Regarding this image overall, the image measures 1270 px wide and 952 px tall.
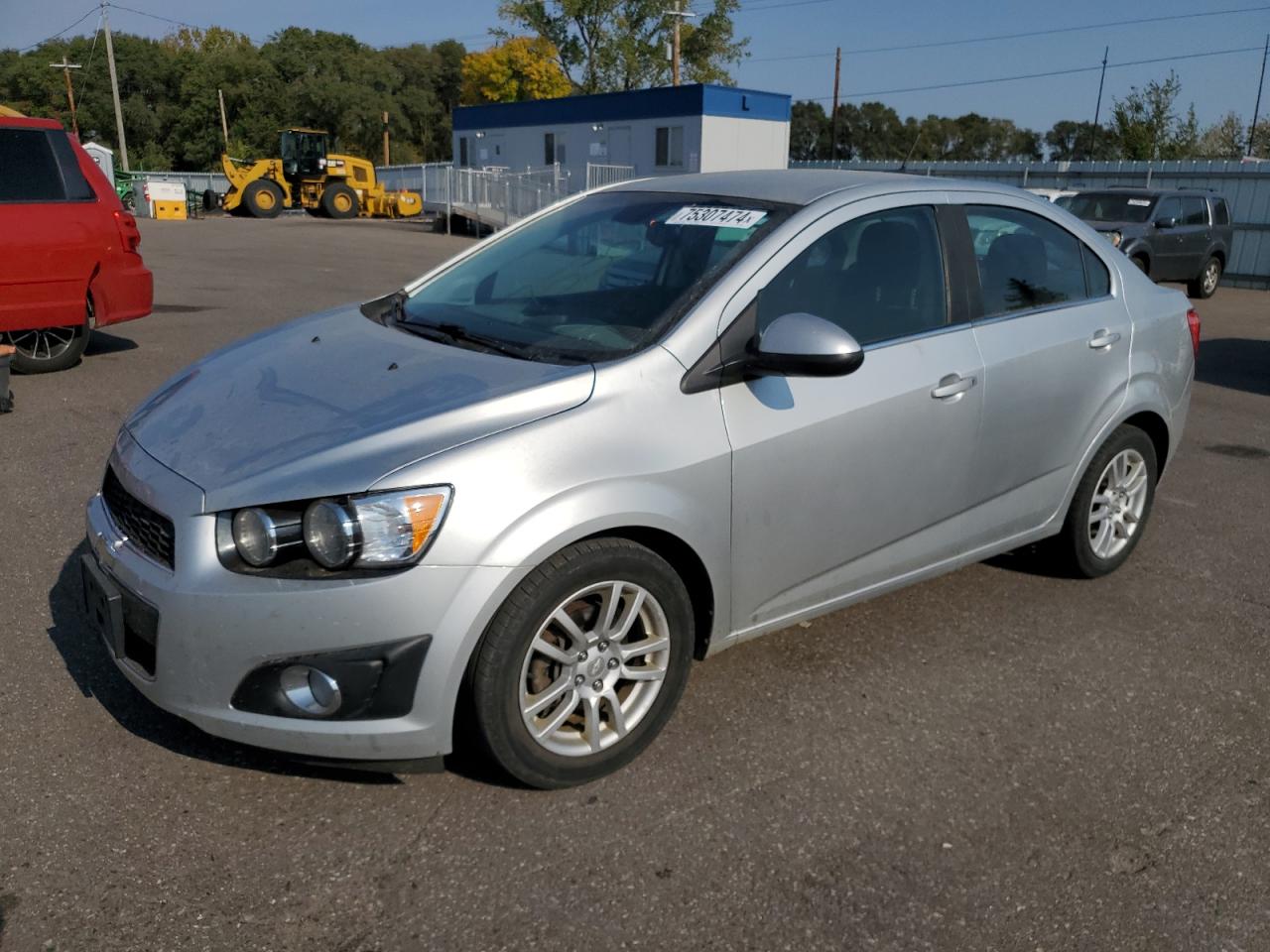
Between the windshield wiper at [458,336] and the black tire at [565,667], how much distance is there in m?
0.74

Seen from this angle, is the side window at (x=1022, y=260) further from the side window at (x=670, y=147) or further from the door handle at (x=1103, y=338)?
the side window at (x=670, y=147)

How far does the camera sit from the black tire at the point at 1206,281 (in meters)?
18.6

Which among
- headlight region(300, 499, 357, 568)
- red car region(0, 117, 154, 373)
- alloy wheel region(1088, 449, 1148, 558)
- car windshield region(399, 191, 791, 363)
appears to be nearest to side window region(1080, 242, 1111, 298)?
alloy wheel region(1088, 449, 1148, 558)

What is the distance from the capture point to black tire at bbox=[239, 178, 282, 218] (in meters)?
35.9

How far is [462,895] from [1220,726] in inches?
99.7

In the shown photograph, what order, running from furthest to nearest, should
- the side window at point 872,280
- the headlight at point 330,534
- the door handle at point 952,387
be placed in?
the door handle at point 952,387, the side window at point 872,280, the headlight at point 330,534

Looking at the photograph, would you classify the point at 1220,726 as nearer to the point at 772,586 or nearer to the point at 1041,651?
the point at 1041,651

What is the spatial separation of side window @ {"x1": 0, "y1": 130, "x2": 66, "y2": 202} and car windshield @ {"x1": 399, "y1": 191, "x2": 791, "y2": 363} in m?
5.15

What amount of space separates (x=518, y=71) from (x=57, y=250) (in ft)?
215

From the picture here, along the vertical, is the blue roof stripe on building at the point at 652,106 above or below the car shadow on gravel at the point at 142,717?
above

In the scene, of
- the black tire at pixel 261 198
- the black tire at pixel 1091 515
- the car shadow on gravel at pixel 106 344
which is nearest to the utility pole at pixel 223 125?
the black tire at pixel 261 198

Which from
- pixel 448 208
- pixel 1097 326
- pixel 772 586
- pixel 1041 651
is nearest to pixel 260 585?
pixel 772 586

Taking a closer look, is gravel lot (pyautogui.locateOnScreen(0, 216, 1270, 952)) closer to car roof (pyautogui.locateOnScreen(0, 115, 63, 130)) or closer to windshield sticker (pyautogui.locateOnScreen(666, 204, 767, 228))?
windshield sticker (pyautogui.locateOnScreen(666, 204, 767, 228))

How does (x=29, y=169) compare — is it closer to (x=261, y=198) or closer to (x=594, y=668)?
(x=594, y=668)
